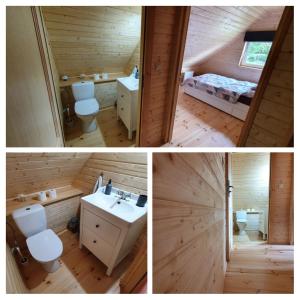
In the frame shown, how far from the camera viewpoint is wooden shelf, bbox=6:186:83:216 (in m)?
2.00

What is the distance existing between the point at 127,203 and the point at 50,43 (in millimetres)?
2099

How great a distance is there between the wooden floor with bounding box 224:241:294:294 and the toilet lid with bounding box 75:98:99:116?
2426 mm

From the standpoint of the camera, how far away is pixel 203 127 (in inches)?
116

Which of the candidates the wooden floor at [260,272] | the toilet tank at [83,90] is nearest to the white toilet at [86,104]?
the toilet tank at [83,90]

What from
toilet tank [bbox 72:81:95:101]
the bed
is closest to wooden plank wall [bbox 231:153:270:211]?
the bed

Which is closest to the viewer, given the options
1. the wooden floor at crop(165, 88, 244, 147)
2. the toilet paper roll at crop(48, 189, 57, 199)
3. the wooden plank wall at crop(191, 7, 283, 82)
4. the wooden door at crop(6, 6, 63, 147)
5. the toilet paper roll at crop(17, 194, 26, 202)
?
the wooden door at crop(6, 6, 63, 147)

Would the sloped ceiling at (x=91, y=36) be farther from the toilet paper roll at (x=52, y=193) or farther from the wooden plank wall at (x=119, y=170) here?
the toilet paper roll at (x=52, y=193)

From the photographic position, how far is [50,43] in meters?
2.34

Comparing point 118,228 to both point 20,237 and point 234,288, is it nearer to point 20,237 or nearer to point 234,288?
point 234,288

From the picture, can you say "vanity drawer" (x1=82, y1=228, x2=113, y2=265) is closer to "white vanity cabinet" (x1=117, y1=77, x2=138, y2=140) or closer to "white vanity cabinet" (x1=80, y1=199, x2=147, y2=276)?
"white vanity cabinet" (x1=80, y1=199, x2=147, y2=276)

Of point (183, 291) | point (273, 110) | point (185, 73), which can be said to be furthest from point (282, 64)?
point (185, 73)

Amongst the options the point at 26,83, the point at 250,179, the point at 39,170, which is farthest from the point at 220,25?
the point at 39,170

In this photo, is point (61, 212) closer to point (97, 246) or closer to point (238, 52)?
point (97, 246)

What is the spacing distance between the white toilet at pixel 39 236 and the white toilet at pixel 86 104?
1221 mm
